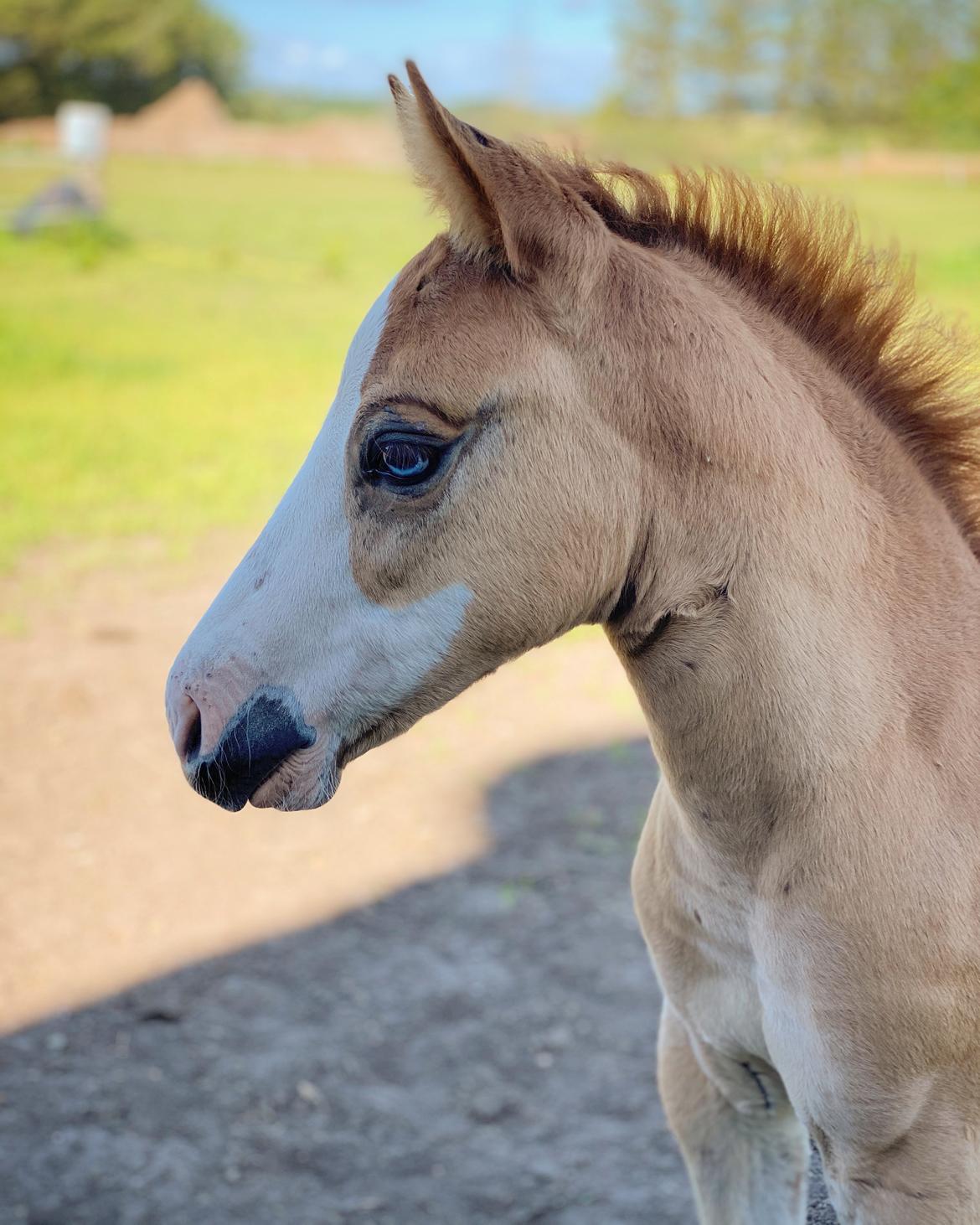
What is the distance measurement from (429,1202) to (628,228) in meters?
Answer: 2.23

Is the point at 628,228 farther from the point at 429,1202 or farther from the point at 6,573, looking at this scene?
the point at 6,573

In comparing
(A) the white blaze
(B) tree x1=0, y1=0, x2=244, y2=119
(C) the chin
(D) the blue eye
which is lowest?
(B) tree x1=0, y1=0, x2=244, y2=119

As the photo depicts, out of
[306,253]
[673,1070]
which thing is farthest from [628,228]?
[306,253]

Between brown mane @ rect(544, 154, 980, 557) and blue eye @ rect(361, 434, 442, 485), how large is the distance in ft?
1.32

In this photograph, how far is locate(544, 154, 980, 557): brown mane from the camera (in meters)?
1.45

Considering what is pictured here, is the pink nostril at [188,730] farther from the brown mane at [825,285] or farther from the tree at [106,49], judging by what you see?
the tree at [106,49]

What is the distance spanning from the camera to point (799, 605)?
1301 mm

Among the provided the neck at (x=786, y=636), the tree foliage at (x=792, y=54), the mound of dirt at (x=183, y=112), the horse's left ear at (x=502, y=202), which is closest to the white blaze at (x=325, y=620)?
the horse's left ear at (x=502, y=202)

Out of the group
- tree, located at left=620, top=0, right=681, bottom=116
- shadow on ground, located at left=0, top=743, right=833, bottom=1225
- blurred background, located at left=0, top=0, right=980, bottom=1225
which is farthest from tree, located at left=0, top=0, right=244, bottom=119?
shadow on ground, located at left=0, top=743, right=833, bottom=1225

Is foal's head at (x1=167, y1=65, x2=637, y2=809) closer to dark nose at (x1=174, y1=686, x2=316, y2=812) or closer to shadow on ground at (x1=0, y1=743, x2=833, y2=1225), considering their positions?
dark nose at (x1=174, y1=686, x2=316, y2=812)

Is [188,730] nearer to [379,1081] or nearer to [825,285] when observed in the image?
[825,285]

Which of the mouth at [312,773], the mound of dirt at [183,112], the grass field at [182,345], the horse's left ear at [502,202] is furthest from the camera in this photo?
the mound of dirt at [183,112]

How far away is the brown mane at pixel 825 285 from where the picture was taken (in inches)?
57.2

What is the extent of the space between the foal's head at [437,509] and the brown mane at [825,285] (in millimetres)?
167
